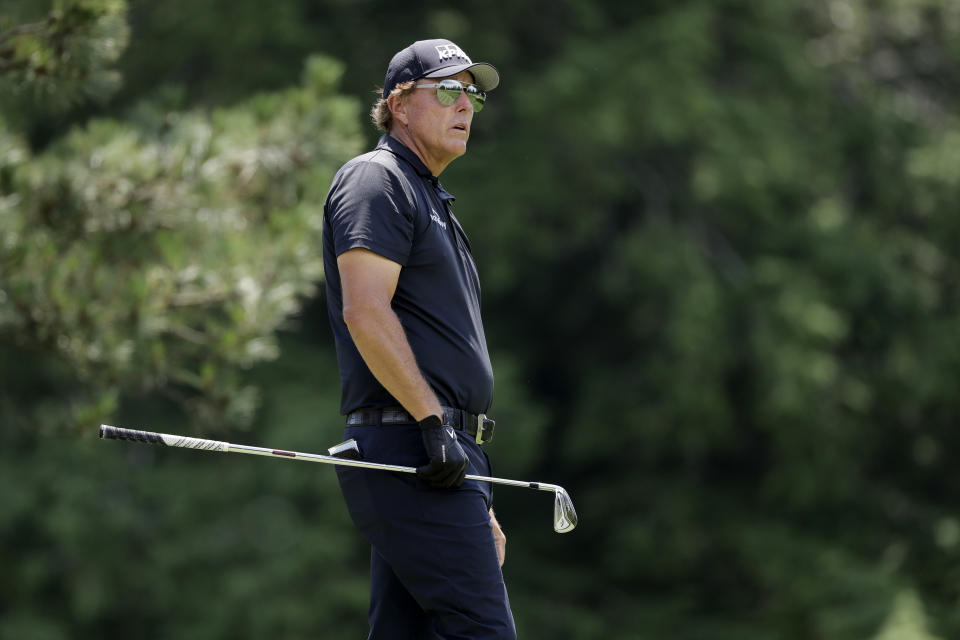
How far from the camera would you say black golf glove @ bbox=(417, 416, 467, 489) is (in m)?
2.82

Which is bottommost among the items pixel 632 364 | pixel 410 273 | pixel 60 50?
pixel 632 364

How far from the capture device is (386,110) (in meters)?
3.22

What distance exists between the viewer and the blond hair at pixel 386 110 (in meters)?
3.14

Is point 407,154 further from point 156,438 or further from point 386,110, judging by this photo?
point 156,438

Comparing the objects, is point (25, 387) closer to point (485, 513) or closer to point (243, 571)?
point (243, 571)

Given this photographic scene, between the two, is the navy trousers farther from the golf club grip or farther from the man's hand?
the golf club grip

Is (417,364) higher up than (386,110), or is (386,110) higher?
(386,110)

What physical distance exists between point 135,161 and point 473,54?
6.66 m

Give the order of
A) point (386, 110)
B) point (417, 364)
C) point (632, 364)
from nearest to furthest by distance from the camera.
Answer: point (417, 364) < point (386, 110) < point (632, 364)

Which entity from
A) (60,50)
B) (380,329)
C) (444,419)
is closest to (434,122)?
(380,329)

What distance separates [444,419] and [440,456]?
0.13 m

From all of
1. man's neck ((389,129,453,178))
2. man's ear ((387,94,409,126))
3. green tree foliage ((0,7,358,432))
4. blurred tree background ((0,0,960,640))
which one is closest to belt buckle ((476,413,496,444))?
man's neck ((389,129,453,178))

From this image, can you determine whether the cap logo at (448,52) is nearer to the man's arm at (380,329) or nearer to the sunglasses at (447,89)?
the sunglasses at (447,89)

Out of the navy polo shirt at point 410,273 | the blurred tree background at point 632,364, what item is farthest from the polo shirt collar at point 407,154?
the blurred tree background at point 632,364
